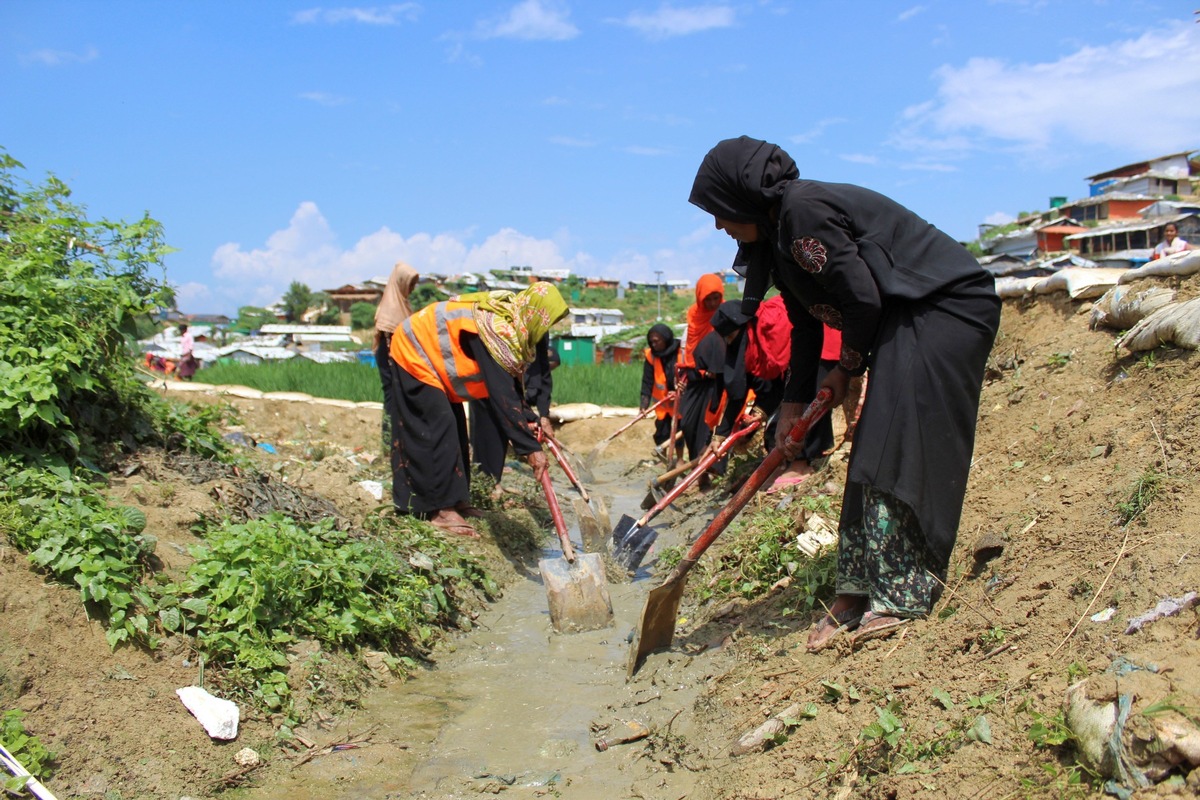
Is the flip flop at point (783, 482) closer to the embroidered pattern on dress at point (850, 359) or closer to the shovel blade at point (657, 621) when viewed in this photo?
the shovel blade at point (657, 621)

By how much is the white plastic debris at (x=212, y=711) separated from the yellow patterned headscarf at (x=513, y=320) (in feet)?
8.36

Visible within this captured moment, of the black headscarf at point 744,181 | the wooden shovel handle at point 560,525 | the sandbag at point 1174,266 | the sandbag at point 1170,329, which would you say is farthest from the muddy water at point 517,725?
the sandbag at point 1174,266

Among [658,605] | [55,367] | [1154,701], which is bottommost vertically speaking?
[658,605]

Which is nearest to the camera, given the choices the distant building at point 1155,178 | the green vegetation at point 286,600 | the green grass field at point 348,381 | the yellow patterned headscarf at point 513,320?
the green vegetation at point 286,600

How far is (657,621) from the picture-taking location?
3.58m

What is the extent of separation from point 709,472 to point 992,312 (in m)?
4.90

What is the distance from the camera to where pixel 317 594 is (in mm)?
3625

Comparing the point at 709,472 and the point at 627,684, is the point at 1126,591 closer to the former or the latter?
the point at 627,684

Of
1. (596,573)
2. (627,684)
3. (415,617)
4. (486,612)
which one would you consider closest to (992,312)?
(627,684)

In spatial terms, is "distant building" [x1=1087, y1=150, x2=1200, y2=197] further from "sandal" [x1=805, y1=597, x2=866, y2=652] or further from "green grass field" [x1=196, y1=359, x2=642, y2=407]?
"sandal" [x1=805, y1=597, x2=866, y2=652]

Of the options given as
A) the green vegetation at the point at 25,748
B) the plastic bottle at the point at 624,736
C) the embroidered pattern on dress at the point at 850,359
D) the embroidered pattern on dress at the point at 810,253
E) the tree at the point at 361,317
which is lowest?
the plastic bottle at the point at 624,736

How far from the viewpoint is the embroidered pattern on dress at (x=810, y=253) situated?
262 cm

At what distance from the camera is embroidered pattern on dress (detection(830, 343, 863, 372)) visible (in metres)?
2.84

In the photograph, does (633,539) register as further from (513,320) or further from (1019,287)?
(1019,287)
